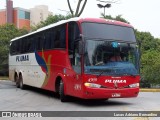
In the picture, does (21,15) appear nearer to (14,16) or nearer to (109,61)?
(14,16)

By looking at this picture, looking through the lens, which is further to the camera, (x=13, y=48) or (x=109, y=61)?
(x=13, y=48)

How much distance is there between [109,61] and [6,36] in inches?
1213

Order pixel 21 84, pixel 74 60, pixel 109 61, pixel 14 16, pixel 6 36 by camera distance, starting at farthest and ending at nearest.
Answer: pixel 14 16 < pixel 6 36 < pixel 21 84 < pixel 74 60 < pixel 109 61

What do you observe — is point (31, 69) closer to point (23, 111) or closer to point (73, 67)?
point (73, 67)

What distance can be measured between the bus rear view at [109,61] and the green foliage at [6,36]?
88.6 ft

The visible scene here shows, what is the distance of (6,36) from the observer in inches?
1679

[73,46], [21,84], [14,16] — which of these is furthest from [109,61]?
[14,16]

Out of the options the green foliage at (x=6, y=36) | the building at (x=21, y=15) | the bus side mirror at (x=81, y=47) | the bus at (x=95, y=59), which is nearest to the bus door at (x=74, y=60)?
the bus at (x=95, y=59)

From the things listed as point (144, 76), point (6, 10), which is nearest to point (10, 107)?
point (144, 76)

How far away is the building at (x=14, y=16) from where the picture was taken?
8019 centimetres

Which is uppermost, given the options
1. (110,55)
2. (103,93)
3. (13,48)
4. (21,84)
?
(13,48)

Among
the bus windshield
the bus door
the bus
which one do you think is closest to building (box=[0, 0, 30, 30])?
the bus

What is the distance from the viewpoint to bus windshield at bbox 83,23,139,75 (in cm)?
1330

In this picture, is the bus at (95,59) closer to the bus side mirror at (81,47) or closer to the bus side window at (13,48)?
the bus side mirror at (81,47)
